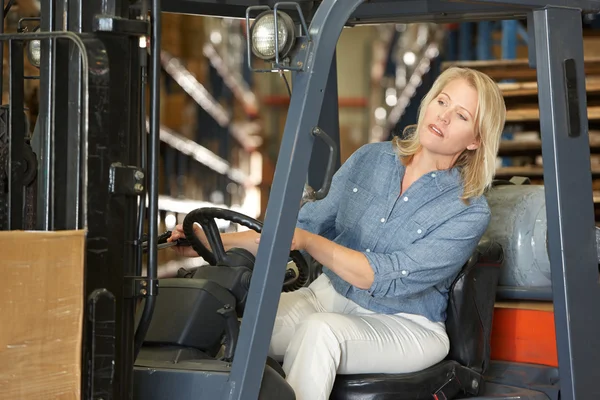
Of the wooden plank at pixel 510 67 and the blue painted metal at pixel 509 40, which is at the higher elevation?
the blue painted metal at pixel 509 40

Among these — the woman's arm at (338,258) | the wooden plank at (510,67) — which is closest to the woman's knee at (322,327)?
the woman's arm at (338,258)

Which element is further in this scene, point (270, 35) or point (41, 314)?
→ point (270, 35)

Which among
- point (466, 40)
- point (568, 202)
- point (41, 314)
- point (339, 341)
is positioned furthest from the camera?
point (466, 40)

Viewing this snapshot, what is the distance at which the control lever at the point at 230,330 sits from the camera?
2775mm

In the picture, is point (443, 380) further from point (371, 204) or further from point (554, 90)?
point (554, 90)

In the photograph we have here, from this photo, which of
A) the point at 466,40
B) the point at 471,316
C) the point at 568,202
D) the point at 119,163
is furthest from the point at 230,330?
the point at 466,40

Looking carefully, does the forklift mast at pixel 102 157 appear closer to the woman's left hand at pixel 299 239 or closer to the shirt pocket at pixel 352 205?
the woman's left hand at pixel 299 239

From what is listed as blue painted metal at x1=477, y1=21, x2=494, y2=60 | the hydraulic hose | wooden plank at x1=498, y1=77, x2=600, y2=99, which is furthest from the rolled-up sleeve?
blue painted metal at x1=477, y1=21, x2=494, y2=60

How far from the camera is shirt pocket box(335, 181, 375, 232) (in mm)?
3361

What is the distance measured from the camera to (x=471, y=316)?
11.0 feet

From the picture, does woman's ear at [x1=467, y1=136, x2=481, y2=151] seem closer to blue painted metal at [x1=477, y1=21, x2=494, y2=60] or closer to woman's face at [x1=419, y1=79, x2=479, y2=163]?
woman's face at [x1=419, y1=79, x2=479, y2=163]

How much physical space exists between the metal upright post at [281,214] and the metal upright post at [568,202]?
0.88m

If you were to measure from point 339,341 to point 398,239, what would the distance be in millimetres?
493

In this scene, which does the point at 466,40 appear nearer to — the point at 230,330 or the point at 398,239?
the point at 398,239
